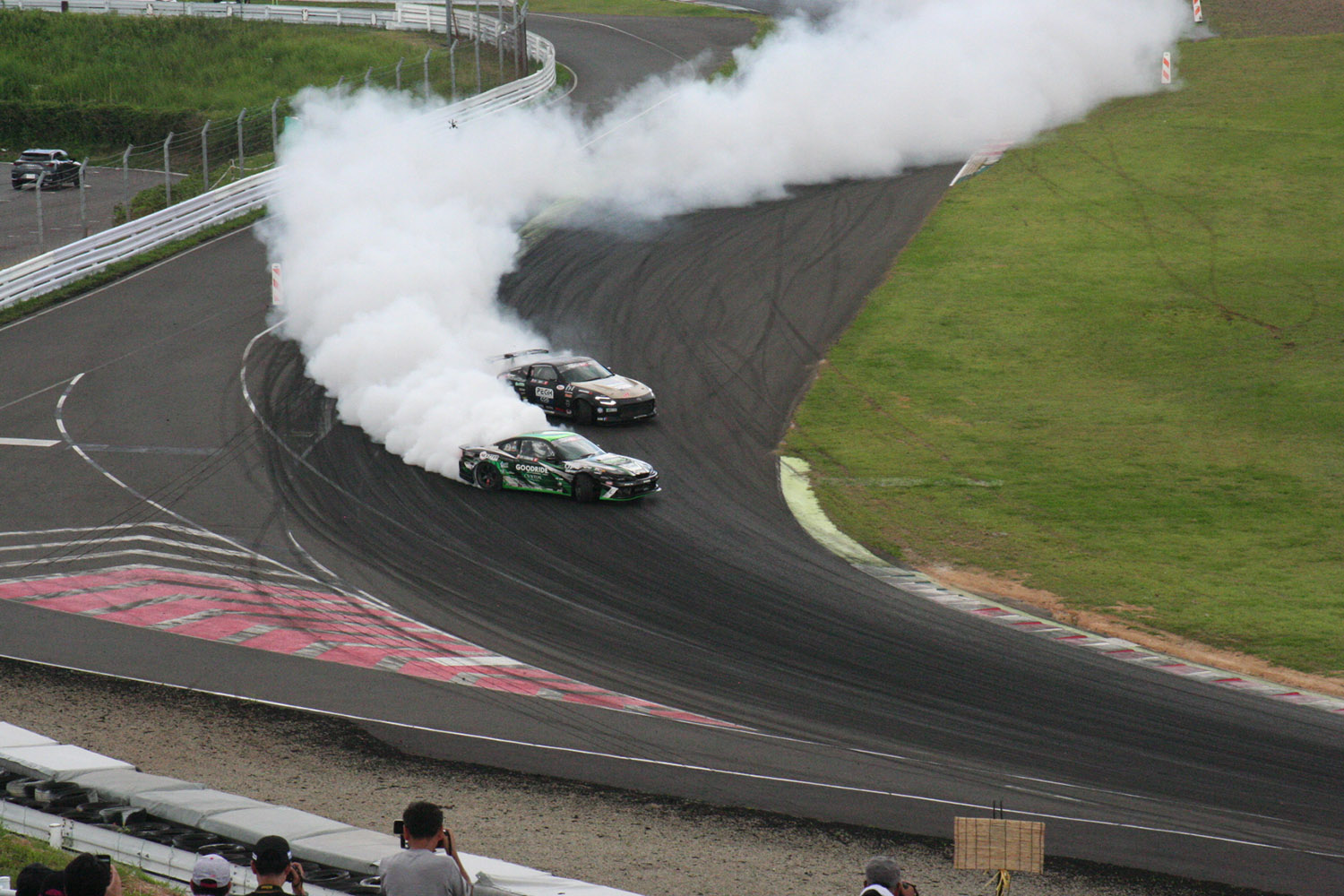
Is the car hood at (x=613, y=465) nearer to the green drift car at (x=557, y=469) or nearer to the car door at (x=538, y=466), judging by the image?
the green drift car at (x=557, y=469)

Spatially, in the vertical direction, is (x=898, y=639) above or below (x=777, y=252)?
below

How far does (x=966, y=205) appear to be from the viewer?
42594 millimetres

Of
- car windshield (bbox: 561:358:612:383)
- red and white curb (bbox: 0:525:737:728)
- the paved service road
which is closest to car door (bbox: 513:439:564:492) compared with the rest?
car windshield (bbox: 561:358:612:383)

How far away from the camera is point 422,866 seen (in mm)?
6648

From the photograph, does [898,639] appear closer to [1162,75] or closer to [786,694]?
[786,694]

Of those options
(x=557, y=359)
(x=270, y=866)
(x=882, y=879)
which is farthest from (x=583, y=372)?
(x=270, y=866)

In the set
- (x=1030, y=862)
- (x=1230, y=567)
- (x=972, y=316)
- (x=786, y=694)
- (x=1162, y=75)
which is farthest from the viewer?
(x=1162, y=75)

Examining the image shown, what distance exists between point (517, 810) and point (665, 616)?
6151mm

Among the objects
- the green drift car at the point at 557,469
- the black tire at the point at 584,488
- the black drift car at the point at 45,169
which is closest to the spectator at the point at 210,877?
the green drift car at the point at 557,469

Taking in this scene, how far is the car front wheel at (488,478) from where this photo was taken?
24562 millimetres

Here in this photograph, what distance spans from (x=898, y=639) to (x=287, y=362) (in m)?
18.2

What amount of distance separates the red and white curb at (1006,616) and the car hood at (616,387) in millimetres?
4209

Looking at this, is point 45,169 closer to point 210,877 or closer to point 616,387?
point 616,387

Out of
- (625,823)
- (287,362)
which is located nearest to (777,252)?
(287,362)
